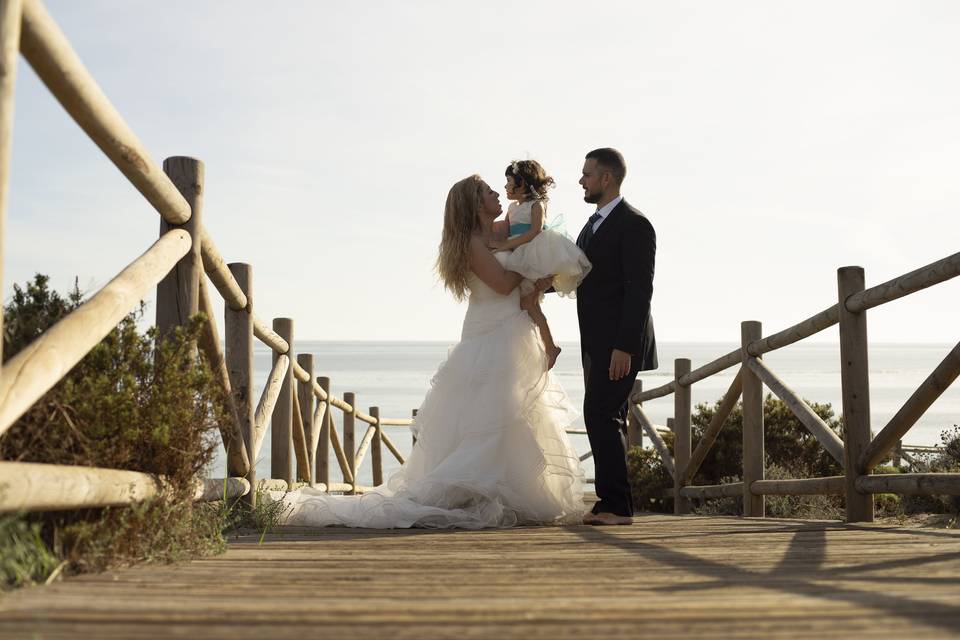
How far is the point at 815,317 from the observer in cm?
584

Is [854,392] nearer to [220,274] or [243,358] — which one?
[243,358]

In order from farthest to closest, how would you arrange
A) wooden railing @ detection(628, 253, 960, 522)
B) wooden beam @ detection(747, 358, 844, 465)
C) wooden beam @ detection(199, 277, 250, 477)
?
wooden beam @ detection(747, 358, 844, 465), wooden railing @ detection(628, 253, 960, 522), wooden beam @ detection(199, 277, 250, 477)

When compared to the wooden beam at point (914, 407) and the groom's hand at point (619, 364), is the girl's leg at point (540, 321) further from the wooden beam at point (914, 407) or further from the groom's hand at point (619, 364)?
the wooden beam at point (914, 407)

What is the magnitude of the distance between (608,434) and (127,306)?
10.2 feet

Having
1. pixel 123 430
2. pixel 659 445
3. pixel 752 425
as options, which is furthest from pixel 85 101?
pixel 659 445

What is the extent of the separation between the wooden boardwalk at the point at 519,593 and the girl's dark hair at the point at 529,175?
2.55 m

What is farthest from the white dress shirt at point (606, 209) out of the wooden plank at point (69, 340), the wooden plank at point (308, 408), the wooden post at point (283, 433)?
the wooden plank at point (308, 408)

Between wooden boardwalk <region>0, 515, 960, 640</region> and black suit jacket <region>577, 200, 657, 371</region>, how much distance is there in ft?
4.96

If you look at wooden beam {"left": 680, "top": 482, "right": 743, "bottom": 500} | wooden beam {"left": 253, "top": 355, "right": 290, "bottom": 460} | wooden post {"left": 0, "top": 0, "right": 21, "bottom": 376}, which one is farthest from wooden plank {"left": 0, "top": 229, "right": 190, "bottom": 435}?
wooden beam {"left": 680, "top": 482, "right": 743, "bottom": 500}

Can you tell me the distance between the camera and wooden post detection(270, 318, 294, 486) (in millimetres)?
6246

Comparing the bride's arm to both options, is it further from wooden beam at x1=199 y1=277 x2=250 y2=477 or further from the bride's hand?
wooden beam at x1=199 y1=277 x2=250 y2=477

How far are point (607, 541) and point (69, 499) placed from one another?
2.36 m

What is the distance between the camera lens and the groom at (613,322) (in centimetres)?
530

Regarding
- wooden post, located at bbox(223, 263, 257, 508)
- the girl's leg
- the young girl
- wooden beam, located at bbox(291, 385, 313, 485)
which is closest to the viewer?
wooden post, located at bbox(223, 263, 257, 508)
